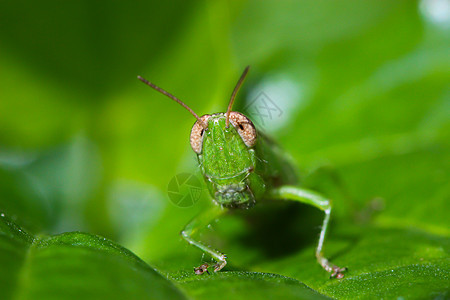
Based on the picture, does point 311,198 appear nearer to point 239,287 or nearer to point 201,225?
point 201,225

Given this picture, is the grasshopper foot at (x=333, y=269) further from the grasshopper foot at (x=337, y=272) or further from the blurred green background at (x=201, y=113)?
the blurred green background at (x=201, y=113)

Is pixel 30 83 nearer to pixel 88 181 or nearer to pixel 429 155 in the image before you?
pixel 88 181

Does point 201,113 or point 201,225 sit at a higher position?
point 201,113

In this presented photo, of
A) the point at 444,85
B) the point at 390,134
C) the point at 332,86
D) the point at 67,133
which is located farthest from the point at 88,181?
the point at 444,85

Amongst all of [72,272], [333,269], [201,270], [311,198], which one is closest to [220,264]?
[201,270]

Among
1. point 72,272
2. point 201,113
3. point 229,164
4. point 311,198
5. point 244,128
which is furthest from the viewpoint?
point 201,113

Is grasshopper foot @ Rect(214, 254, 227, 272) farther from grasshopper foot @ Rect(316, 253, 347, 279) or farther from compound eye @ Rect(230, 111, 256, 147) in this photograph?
compound eye @ Rect(230, 111, 256, 147)
